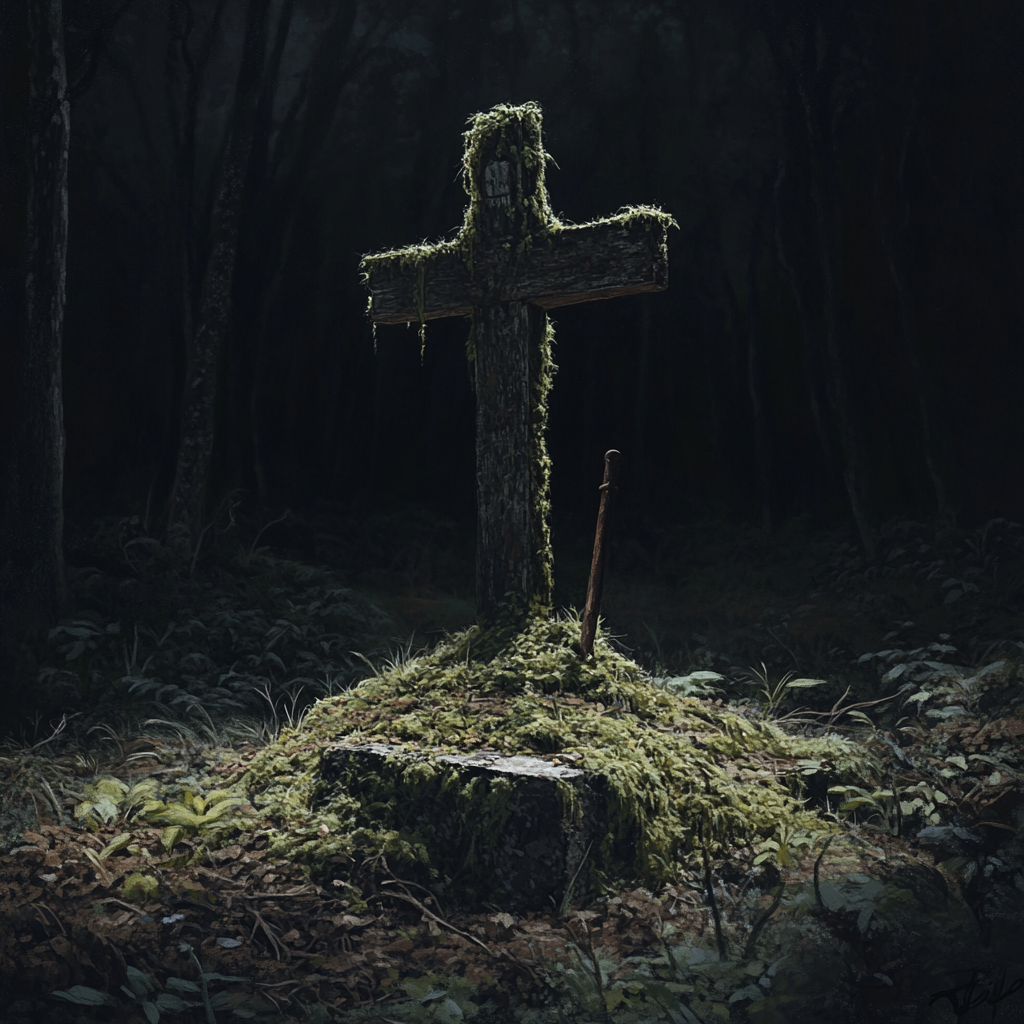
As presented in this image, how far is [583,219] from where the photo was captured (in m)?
15.6

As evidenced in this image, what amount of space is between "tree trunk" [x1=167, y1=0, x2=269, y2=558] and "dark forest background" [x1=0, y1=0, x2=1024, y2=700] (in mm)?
60

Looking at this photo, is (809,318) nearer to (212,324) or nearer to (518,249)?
(212,324)

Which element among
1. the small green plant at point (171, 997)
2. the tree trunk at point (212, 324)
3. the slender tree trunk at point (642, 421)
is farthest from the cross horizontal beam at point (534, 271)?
the slender tree trunk at point (642, 421)

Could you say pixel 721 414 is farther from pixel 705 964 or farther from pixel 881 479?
pixel 705 964

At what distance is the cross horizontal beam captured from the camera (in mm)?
4984

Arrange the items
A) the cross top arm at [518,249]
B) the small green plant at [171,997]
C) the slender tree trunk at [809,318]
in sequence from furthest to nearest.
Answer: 1. the slender tree trunk at [809,318]
2. the cross top arm at [518,249]
3. the small green plant at [171,997]

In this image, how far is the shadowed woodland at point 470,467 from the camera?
375 centimetres

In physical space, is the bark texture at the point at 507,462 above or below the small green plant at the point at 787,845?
above

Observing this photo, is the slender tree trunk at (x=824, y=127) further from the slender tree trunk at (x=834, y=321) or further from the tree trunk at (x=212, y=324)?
the tree trunk at (x=212, y=324)

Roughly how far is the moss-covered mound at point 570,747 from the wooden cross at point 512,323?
39 centimetres

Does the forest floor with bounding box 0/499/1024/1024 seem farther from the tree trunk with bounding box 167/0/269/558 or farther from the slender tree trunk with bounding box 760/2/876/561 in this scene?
the slender tree trunk with bounding box 760/2/876/561

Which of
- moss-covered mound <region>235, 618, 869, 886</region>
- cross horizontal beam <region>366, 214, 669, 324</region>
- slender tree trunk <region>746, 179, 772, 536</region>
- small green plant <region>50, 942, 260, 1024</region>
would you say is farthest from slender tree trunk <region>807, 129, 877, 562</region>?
small green plant <region>50, 942, 260, 1024</region>

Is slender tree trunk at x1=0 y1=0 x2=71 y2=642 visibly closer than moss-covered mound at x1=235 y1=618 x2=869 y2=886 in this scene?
No
